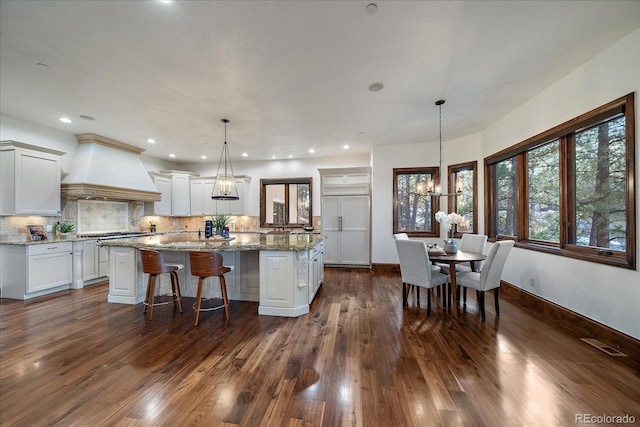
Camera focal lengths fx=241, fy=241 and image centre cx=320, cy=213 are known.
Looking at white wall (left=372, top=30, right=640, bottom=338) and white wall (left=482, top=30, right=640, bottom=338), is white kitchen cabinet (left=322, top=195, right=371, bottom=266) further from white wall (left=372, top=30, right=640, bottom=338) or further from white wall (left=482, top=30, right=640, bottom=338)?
white wall (left=482, top=30, right=640, bottom=338)

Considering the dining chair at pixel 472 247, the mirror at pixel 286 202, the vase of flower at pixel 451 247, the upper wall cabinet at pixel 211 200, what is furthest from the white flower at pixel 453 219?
the upper wall cabinet at pixel 211 200

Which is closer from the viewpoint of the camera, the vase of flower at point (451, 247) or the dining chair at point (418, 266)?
the dining chair at point (418, 266)

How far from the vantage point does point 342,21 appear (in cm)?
200

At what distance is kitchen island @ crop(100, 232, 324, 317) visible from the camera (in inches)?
120

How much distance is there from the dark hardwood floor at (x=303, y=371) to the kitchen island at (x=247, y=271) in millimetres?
282

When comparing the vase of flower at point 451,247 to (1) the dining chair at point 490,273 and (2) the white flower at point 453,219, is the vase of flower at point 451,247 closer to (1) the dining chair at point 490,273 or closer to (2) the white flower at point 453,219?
(2) the white flower at point 453,219

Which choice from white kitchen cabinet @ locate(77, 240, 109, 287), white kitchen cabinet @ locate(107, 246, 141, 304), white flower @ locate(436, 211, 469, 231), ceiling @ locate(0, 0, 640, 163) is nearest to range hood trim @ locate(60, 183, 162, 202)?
white kitchen cabinet @ locate(77, 240, 109, 287)

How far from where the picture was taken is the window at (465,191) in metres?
4.87

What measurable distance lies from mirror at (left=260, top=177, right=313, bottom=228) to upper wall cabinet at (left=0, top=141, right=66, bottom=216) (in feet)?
13.3

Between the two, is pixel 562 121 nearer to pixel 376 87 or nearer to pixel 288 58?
pixel 376 87

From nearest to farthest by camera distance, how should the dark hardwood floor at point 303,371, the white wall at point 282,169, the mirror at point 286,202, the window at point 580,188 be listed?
1. the dark hardwood floor at point 303,371
2. the window at point 580,188
3. the white wall at point 282,169
4. the mirror at point 286,202

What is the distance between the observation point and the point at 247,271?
3.56m

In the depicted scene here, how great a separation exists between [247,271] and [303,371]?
1896 mm

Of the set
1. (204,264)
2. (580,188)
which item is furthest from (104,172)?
(580,188)
